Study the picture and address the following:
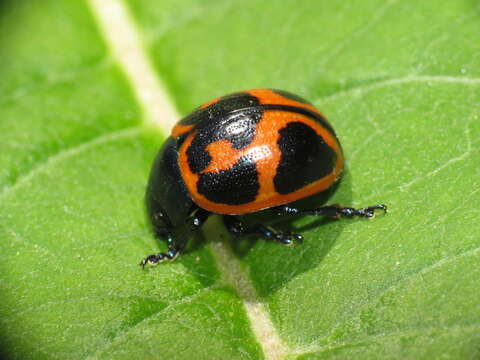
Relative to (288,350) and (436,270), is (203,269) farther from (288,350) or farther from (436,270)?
(436,270)

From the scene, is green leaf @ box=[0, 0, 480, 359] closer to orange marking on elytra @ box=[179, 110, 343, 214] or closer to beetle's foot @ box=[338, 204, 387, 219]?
beetle's foot @ box=[338, 204, 387, 219]

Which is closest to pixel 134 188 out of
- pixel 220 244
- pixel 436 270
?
pixel 220 244

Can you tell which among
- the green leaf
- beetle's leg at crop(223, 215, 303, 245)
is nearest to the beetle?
beetle's leg at crop(223, 215, 303, 245)

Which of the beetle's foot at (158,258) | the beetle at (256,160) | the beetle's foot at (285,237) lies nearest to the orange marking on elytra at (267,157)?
the beetle at (256,160)

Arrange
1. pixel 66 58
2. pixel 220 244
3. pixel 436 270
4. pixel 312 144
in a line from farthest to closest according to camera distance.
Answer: pixel 66 58
pixel 220 244
pixel 312 144
pixel 436 270

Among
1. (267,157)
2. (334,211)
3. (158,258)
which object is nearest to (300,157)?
Result: (267,157)

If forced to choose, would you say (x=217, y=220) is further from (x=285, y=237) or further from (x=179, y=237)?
(x=285, y=237)
